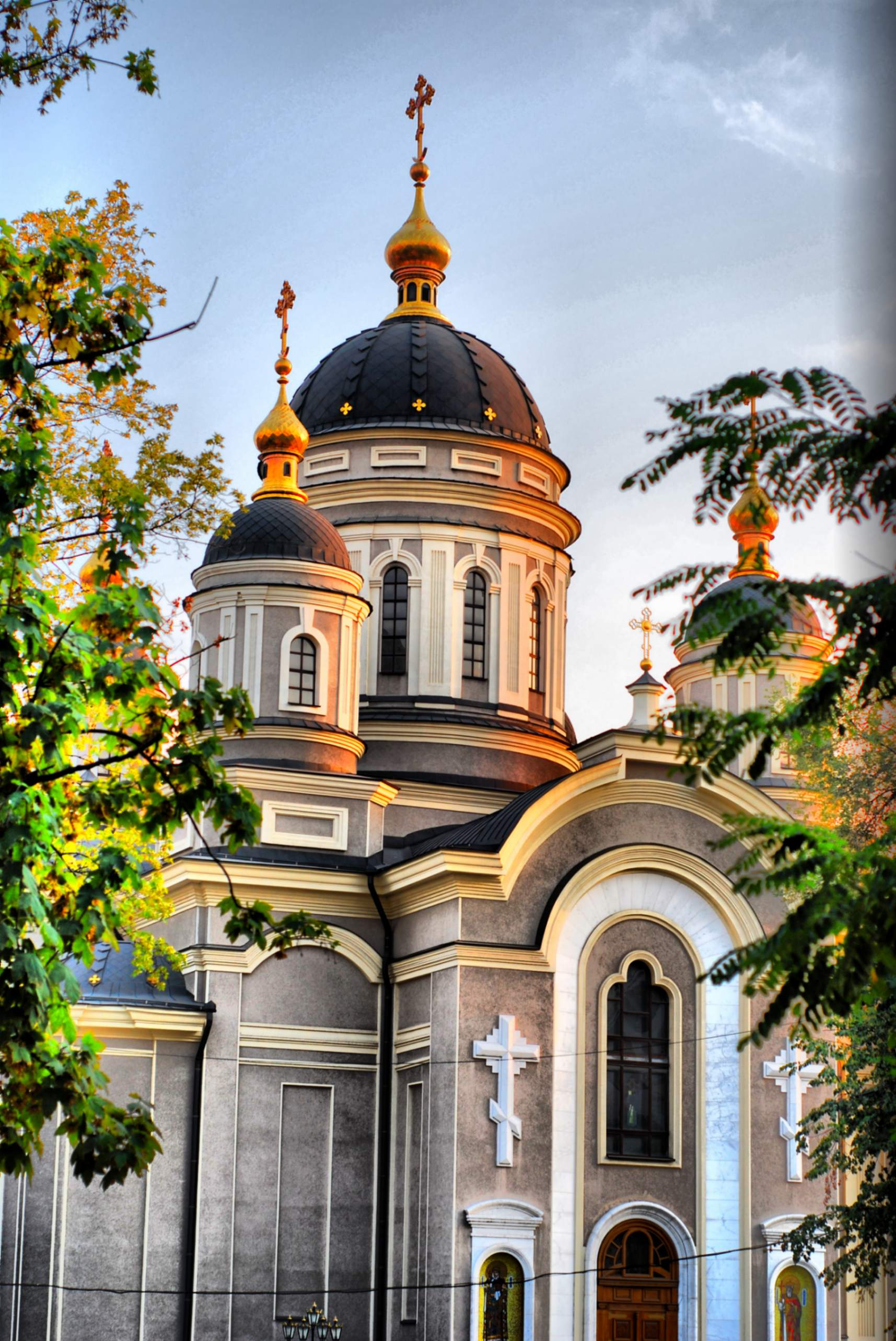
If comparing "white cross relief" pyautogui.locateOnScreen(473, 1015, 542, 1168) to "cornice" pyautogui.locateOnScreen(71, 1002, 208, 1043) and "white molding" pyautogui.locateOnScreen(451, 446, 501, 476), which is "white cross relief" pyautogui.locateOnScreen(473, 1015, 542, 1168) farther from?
"white molding" pyautogui.locateOnScreen(451, 446, 501, 476)

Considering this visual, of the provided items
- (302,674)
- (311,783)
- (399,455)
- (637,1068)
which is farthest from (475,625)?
(637,1068)

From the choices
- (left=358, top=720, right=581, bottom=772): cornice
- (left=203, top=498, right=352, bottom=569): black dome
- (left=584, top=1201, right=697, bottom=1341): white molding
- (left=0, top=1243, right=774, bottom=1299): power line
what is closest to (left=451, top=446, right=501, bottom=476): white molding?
(left=203, top=498, right=352, bottom=569): black dome

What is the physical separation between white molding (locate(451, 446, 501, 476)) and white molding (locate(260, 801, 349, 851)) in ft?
17.7

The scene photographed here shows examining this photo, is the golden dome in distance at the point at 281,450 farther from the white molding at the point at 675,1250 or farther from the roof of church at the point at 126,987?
the white molding at the point at 675,1250

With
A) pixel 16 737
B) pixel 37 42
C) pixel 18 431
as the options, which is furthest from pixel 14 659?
pixel 37 42

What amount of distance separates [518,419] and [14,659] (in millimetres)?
16905

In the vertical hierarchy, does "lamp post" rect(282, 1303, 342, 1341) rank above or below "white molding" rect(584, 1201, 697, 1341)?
below

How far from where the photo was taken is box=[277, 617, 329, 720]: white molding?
848 inches

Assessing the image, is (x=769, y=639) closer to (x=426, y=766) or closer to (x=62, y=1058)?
(x=62, y=1058)

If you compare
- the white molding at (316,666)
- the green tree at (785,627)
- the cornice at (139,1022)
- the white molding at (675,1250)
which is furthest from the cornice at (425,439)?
the green tree at (785,627)

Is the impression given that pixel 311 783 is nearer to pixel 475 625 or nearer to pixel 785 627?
pixel 475 625

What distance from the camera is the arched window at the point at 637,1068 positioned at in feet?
64.0

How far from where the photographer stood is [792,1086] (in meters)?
19.8

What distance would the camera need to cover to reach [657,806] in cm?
2039
